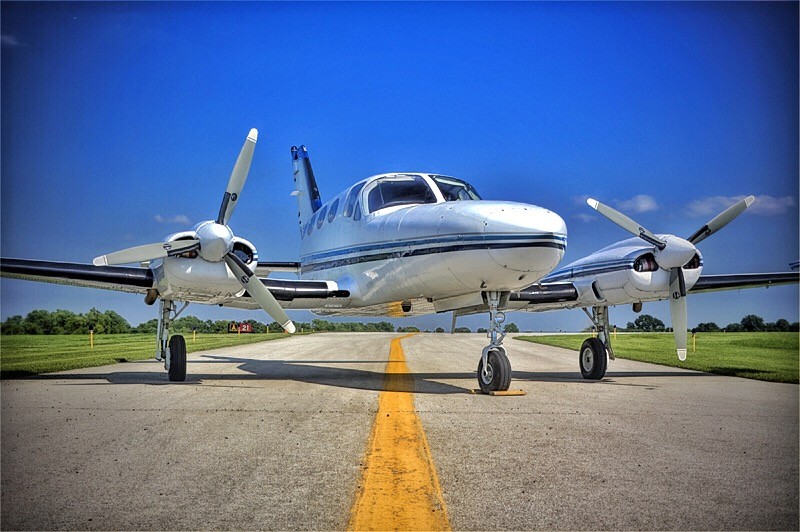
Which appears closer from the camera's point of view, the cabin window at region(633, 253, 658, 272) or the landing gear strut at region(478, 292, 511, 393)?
the landing gear strut at region(478, 292, 511, 393)

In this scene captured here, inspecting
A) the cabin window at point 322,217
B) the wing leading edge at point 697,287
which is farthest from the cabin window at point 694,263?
the cabin window at point 322,217

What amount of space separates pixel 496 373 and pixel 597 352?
16.0ft

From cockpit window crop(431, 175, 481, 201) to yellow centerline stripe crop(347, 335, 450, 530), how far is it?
19.7 ft

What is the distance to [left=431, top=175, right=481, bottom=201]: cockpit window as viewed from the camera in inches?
492

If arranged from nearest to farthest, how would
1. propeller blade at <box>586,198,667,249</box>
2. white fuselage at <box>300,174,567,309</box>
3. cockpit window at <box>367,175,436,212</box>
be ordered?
1. white fuselage at <box>300,174,567,309</box>
2. cockpit window at <box>367,175,436,212</box>
3. propeller blade at <box>586,198,667,249</box>

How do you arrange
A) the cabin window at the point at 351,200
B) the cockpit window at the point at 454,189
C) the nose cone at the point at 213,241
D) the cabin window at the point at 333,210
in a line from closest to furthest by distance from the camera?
the nose cone at the point at 213,241 < the cockpit window at the point at 454,189 < the cabin window at the point at 351,200 < the cabin window at the point at 333,210

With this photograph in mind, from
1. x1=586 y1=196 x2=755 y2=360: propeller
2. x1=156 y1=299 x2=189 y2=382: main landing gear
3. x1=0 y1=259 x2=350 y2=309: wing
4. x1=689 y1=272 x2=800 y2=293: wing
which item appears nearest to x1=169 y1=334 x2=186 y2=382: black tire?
x1=156 y1=299 x2=189 y2=382: main landing gear

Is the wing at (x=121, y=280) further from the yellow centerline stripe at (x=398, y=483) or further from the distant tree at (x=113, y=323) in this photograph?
the distant tree at (x=113, y=323)

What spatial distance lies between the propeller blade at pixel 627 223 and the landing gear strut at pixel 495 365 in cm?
411

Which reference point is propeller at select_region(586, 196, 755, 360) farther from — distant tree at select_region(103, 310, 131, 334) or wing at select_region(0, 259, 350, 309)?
distant tree at select_region(103, 310, 131, 334)

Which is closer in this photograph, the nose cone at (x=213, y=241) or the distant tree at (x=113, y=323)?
the nose cone at (x=213, y=241)

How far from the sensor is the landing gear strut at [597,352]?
14.1 m

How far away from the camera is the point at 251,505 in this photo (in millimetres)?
3898

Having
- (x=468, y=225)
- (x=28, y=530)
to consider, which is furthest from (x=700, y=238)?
(x=28, y=530)
